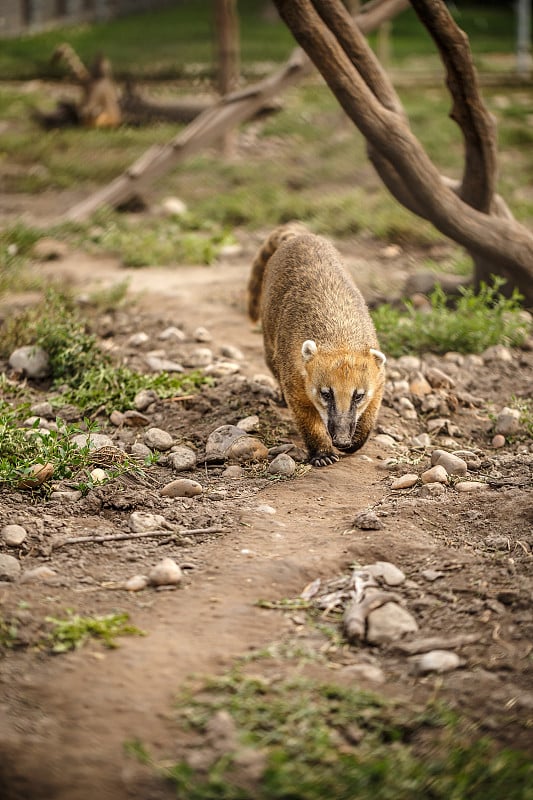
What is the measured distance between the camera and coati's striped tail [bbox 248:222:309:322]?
6.30 meters

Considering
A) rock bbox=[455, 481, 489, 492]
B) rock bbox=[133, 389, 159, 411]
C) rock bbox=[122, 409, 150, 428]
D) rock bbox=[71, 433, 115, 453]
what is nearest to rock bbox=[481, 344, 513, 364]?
rock bbox=[455, 481, 489, 492]

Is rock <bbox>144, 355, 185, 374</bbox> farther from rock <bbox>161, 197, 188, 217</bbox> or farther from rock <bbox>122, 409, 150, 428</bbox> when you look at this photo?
rock <bbox>161, 197, 188, 217</bbox>

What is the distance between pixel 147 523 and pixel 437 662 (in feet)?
4.89

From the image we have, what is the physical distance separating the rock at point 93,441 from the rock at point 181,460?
31 cm

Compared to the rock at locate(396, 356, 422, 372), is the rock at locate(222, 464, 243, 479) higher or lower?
higher

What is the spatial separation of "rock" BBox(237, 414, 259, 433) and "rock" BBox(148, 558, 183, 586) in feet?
5.36

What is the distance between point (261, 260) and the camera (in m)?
6.40

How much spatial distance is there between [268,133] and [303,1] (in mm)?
7890

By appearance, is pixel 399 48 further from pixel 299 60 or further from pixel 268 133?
pixel 299 60

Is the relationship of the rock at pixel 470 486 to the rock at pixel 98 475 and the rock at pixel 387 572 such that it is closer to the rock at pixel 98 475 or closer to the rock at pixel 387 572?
the rock at pixel 387 572

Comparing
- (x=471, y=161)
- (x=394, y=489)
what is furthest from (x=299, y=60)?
(x=394, y=489)

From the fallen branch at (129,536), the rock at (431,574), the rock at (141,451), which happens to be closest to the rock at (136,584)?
the fallen branch at (129,536)

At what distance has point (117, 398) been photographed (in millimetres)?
5621

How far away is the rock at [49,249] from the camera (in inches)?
346
